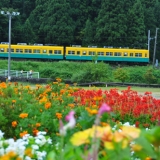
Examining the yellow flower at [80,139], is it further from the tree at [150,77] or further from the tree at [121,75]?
the tree at [150,77]

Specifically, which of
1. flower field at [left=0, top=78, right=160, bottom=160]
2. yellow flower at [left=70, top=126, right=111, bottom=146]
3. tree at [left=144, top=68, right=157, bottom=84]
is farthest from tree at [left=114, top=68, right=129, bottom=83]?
yellow flower at [left=70, top=126, right=111, bottom=146]

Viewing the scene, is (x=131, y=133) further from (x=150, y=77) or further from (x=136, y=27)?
(x=136, y=27)

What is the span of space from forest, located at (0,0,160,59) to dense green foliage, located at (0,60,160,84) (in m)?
9.71

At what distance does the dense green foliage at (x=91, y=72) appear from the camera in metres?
29.2

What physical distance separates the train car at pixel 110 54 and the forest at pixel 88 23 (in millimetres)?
3416

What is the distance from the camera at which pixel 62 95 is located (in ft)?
28.4

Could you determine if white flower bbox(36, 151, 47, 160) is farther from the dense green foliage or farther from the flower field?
the dense green foliage

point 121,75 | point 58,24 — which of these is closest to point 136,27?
point 58,24

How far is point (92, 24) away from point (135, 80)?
57.6ft

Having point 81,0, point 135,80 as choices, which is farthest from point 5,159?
point 81,0

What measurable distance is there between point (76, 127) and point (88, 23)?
4223 cm

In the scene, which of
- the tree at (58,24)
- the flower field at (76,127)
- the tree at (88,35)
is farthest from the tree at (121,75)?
the flower field at (76,127)

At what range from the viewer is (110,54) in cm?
4212

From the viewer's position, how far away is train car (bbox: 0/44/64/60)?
4216 centimetres
